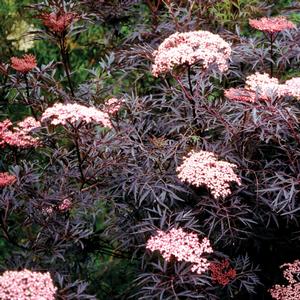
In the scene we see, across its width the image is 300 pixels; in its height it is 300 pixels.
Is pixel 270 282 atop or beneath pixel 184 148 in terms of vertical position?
beneath

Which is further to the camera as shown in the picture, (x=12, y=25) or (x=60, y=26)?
(x=12, y=25)

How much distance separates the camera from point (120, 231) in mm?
2568

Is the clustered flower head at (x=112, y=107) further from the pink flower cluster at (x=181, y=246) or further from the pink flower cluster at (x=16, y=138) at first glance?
the pink flower cluster at (x=181, y=246)

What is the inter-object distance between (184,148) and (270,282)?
34.1 inches

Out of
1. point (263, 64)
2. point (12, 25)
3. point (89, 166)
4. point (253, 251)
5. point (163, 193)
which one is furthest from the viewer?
point (12, 25)

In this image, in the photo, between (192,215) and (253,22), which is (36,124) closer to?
(192,215)

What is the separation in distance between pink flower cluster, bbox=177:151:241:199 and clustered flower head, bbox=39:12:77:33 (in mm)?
1007

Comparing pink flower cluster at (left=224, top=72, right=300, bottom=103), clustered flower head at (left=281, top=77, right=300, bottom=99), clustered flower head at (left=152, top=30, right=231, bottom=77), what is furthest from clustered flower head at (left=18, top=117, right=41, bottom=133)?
clustered flower head at (left=281, top=77, right=300, bottom=99)

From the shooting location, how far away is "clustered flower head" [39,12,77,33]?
272 cm

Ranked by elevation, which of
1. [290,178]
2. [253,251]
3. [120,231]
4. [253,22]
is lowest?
[253,251]

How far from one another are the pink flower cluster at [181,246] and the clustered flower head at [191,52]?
78 centimetres

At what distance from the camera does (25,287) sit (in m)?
1.99

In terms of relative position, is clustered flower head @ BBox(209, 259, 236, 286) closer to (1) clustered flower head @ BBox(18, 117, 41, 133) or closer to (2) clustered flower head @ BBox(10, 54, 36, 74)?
(1) clustered flower head @ BBox(18, 117, 41, 133)

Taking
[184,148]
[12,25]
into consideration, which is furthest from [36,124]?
[12,25]
